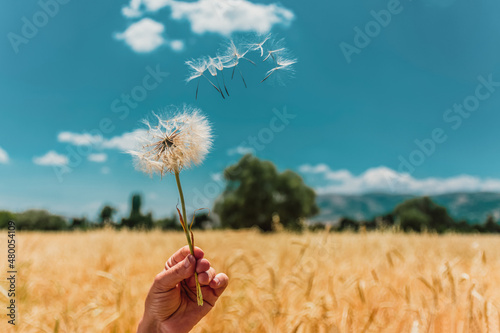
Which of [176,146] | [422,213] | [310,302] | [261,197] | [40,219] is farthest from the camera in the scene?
[422,213]

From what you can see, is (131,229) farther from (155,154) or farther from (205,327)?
(155,154)

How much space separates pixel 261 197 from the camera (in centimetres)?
3153

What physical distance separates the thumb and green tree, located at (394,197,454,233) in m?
41.9

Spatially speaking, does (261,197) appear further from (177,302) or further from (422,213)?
(177,302)

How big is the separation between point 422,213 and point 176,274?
46189 millimetres

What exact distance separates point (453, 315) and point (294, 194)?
100ft

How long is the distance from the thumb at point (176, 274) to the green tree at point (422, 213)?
4192cm

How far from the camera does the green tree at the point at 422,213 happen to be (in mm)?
40656

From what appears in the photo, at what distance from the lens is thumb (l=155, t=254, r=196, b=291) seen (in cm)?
142

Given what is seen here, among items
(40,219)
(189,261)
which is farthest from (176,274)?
(40,219)

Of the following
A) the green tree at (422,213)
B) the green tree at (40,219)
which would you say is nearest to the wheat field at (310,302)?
the green tree at (40,219)

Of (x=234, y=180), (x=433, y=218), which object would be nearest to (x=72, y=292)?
(x=234, y=180)

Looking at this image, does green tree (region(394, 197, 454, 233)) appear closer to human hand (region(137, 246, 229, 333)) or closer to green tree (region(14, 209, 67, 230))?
green tree (region(14, 209, 67, 230))

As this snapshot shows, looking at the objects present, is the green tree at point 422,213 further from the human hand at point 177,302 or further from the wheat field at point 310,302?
the human hand at point 177,302
